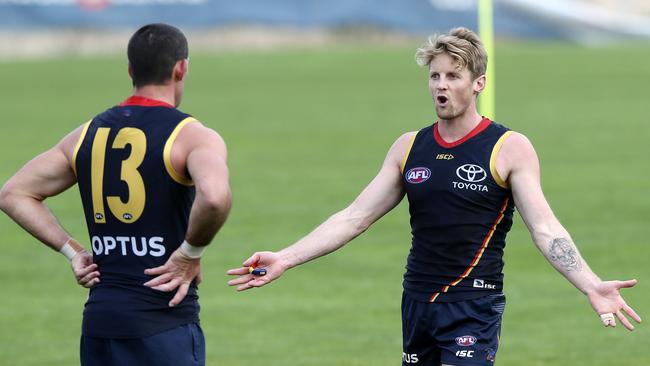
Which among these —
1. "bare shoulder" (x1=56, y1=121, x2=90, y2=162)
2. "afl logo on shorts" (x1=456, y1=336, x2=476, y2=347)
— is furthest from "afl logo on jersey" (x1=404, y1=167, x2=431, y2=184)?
"bare shoulder" (x1=56, y1=121, x2=90, y2=162)

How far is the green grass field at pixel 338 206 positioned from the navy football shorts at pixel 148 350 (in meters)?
4.12

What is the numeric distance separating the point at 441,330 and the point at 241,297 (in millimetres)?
6539

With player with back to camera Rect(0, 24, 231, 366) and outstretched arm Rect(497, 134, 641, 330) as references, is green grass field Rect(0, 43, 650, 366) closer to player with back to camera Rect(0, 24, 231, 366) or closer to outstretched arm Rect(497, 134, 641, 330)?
outstretched arm Rect(497, 134, 641, 330)

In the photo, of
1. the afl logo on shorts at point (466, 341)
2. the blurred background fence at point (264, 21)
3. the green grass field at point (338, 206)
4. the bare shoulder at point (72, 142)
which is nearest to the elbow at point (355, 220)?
the afl logo on shorts at point (466, 341)

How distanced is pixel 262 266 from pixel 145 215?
877 mm

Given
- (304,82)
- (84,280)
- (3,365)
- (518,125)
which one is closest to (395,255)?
(3,365)

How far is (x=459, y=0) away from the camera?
48.6 metres

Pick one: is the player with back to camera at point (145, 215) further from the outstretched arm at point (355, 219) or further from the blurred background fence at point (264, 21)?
the blurred background fence at point (264, 21)

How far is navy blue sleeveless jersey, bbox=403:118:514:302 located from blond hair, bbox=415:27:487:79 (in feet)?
1.08

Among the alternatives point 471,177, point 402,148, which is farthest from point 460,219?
point 402,148

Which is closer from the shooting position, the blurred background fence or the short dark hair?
the short dark hair

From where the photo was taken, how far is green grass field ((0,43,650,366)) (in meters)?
11.1

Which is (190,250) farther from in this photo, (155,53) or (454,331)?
(454,331)

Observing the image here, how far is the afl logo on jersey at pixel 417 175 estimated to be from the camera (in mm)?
6754
